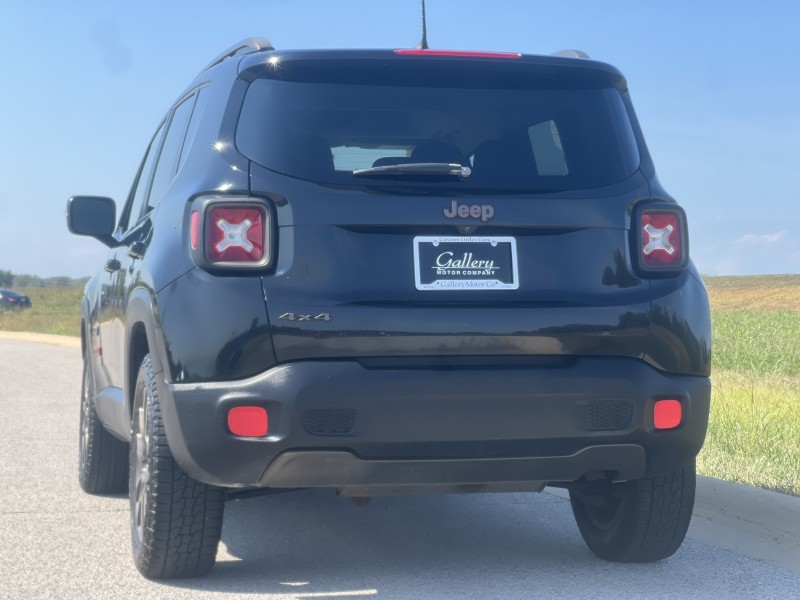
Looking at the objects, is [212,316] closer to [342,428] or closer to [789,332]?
[342,428]

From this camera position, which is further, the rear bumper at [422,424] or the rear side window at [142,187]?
the rear side window at [142,187]

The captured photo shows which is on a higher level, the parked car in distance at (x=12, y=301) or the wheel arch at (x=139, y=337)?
the wheel arch at (x=139, y=337)

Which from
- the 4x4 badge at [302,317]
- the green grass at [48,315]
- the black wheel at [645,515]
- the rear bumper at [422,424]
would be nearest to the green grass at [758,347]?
the green grass at [48,315]

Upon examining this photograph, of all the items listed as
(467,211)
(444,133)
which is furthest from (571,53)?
(467,211)

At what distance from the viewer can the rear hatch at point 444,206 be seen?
14.2ft

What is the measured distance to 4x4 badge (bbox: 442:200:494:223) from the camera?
4.46 metres

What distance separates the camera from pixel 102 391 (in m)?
6.49

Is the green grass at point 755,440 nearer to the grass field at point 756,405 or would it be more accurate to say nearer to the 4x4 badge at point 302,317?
the grass field at point 756,405

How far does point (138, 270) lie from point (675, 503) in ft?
7.67

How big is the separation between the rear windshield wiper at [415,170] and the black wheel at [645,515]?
1514mm

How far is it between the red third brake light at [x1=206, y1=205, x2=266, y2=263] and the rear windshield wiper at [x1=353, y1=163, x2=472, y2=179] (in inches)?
15.4

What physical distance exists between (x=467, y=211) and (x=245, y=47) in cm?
129

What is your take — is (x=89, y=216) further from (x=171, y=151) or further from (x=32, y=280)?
(x=32, y=280)

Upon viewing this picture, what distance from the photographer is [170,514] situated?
4.68 m
